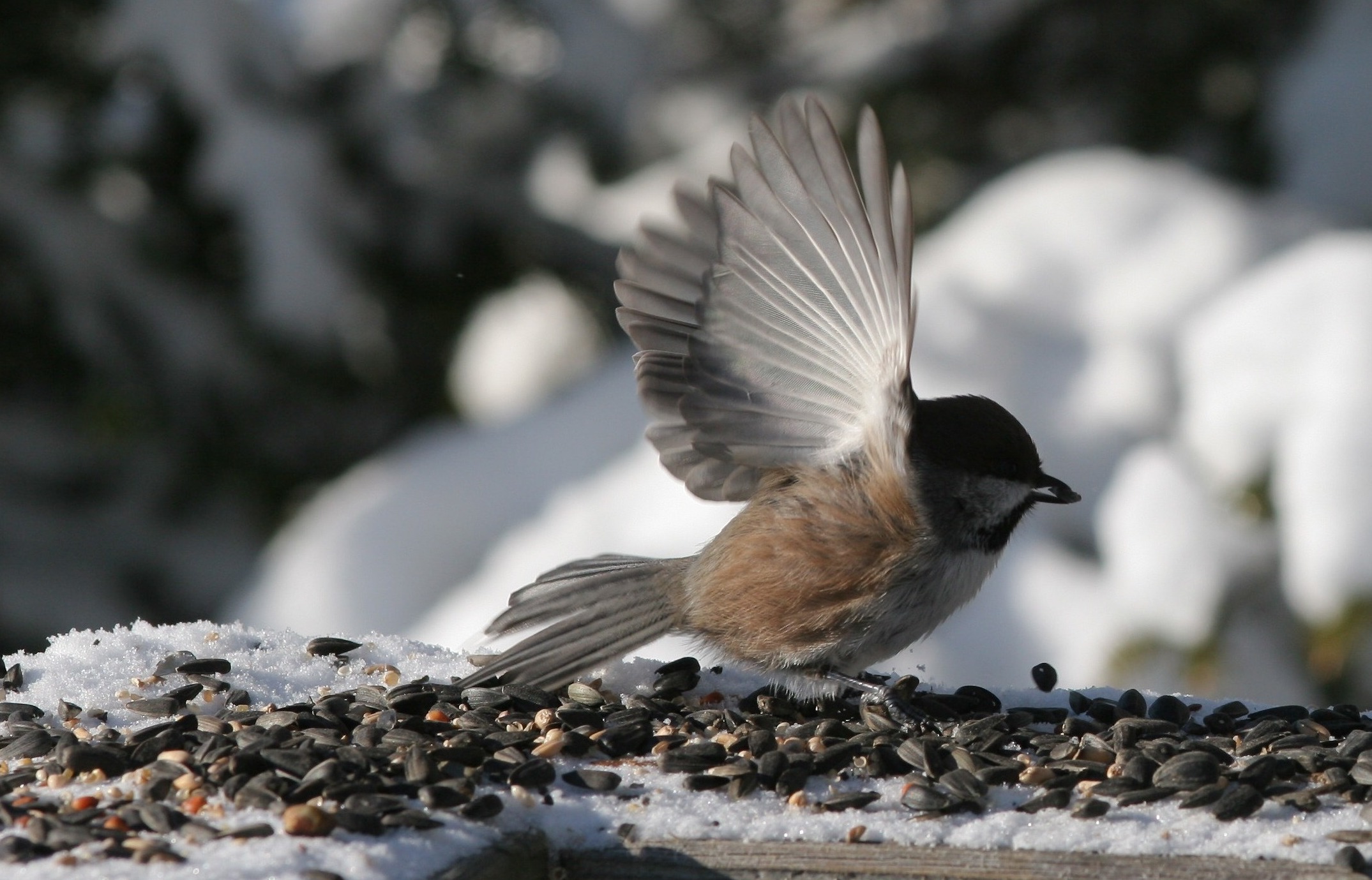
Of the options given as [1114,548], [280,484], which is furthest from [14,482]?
[1114,548]

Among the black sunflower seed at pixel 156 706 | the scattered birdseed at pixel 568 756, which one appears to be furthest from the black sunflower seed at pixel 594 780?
the black sunflower seed at pixel 156 706

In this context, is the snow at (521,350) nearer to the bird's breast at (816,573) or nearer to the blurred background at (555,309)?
the blurred background at (555,309)

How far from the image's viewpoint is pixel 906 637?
8.29 ft

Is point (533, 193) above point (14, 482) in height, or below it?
above

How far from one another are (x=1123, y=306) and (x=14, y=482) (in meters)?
3.91

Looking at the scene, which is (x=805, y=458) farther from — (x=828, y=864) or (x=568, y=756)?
(x=828, y=864)

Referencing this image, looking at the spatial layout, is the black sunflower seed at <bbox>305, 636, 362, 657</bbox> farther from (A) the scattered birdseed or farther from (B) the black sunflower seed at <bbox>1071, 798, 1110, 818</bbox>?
(B) the black sunflower seed at <bbox>1071, 798, 1110, 818</bbox>

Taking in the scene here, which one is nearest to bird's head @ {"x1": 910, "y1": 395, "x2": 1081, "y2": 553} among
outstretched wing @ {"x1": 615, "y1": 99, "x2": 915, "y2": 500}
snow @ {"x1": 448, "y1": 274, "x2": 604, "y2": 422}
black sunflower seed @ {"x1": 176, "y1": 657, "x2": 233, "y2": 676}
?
outstretched wing @ {"x1": 615, "y1": 99, "x2": 915, "y2": 500}

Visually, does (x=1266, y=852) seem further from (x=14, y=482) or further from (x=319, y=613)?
(x=14, y=482)

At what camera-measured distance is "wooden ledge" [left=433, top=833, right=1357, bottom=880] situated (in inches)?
69.7

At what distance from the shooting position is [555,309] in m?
6.17

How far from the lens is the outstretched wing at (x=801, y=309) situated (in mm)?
2273

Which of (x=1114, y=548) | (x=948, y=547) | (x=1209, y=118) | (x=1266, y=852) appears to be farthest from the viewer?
(x=1209, y=118)

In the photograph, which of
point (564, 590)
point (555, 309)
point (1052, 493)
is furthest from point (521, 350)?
point (1052, 493)
